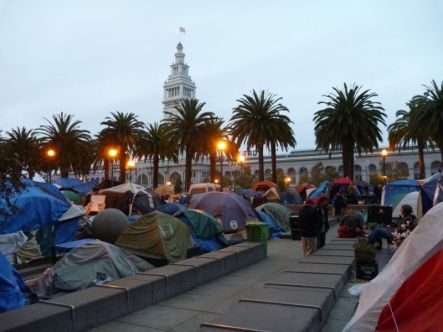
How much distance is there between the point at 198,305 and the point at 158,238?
11.4 ft

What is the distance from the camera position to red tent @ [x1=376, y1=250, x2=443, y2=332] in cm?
412

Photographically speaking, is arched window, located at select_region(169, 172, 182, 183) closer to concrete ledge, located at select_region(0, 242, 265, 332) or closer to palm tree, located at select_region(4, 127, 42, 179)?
concrete ledge, located at select_region(0, 242, 265, 332)

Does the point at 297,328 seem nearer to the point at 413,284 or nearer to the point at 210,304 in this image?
the point at 413,284

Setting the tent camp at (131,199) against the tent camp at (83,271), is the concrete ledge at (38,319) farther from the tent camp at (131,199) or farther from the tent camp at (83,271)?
the tent camp at (131,199)

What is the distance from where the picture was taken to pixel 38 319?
544 cm

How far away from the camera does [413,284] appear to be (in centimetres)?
478

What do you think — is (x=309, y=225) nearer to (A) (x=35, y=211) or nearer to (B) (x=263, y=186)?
(A) (x=35, y=211)

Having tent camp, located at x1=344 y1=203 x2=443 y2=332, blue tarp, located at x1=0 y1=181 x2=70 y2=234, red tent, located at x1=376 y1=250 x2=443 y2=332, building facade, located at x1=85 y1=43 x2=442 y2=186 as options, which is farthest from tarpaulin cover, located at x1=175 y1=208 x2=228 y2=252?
building facade, located at x1=85 y1=43 x2=442 y2=186

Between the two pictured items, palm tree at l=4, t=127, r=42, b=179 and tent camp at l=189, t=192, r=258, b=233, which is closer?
palm tree at l=4, t=127, r=42, b=179

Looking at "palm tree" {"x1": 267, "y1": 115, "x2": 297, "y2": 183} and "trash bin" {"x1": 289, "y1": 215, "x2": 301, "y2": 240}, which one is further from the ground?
"palm tree" {"x1": 267, "y1": 115, "x2": 297, "y2": 183}

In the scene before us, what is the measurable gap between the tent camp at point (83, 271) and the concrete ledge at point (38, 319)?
2.19 metres

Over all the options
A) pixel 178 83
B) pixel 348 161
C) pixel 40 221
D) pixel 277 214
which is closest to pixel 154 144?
pixel 348 161

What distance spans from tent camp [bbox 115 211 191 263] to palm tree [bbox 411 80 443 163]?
89.0 ft

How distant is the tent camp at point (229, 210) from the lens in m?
18.7
